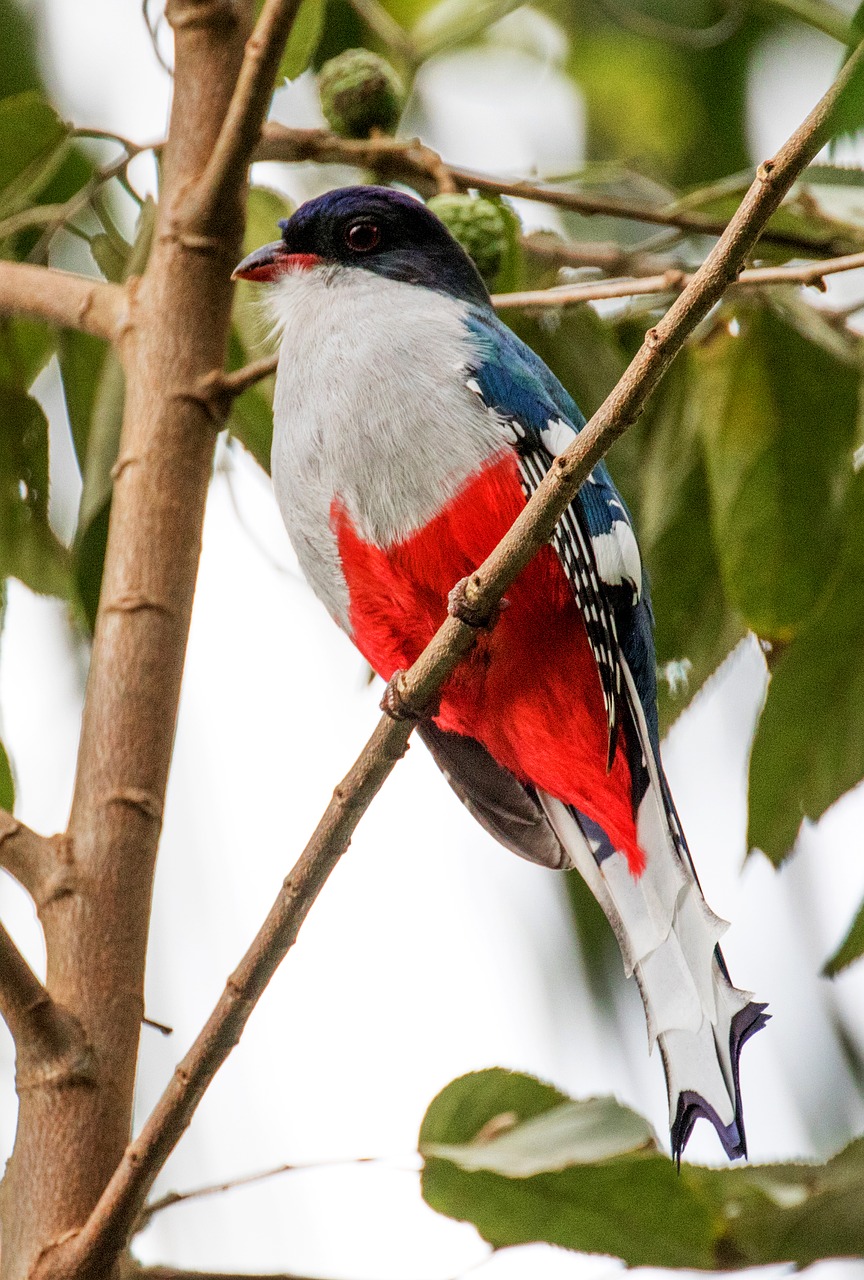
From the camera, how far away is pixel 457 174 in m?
2.58

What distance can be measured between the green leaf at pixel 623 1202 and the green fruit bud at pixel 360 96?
1.72m

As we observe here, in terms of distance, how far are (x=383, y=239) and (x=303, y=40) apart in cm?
37

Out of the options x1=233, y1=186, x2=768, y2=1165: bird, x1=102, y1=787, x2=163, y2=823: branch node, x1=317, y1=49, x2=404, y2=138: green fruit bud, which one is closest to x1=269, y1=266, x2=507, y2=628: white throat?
x1=233, y1=186, x2=768, y2=1165: bird

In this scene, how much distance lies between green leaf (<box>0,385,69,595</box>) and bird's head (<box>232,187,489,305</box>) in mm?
512

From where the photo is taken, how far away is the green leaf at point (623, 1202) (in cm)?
189

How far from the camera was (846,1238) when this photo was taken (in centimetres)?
194

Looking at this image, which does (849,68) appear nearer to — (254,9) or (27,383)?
(254,9)

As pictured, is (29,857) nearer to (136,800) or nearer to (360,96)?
(136,800)

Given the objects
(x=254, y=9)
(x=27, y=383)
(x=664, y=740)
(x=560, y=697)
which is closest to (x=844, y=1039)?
(x=664, y=740)

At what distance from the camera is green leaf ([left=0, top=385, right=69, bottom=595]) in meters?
2.61

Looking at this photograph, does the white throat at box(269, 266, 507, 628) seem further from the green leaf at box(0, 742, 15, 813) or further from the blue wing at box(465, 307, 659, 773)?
the green leaf at box(0, 742, 15, 813)

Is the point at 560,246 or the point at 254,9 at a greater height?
the point at 254,9

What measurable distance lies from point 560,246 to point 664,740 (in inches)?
37.9

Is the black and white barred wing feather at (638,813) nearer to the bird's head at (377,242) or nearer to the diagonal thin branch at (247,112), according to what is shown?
the bird's head at (377,242)
